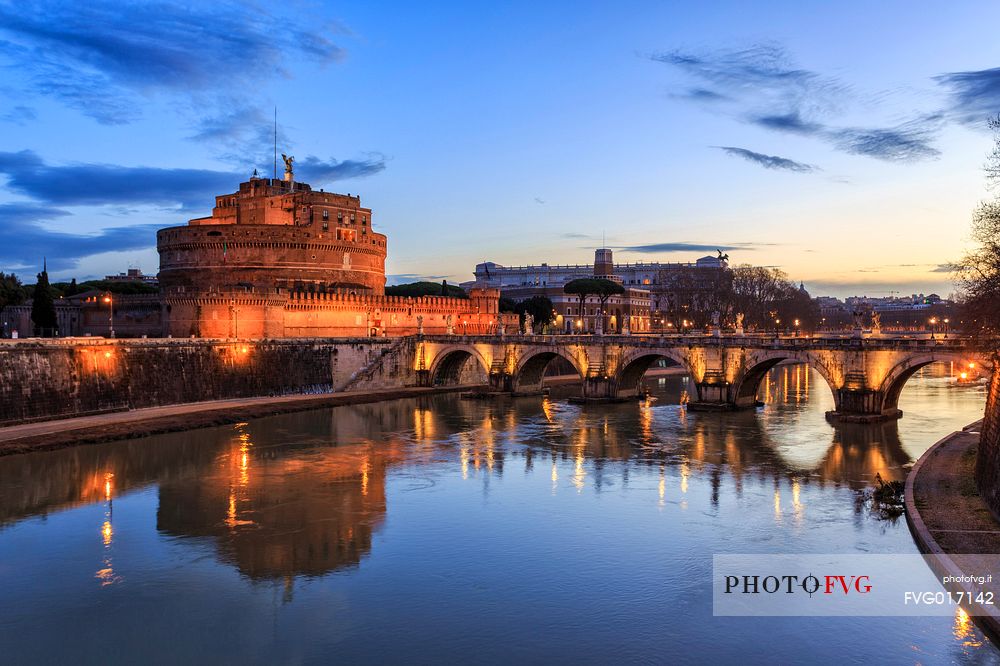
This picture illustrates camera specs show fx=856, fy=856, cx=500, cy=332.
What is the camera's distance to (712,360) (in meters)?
40.3

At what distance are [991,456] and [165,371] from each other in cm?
3565

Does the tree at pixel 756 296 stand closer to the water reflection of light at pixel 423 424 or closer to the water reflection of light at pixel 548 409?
the water reflection of light at pixel 548 409

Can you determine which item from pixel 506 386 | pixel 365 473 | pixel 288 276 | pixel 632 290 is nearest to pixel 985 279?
pixel 365 473

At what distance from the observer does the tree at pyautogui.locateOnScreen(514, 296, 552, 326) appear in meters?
93.0

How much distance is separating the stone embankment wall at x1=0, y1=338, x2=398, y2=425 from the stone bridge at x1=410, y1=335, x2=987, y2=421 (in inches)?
225

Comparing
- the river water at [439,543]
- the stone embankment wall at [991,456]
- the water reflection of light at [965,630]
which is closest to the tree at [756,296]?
the river water at [439,543]

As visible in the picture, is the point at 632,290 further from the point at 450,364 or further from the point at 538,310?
the point at 450,364

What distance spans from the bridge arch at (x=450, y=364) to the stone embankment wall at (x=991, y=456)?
113 feet

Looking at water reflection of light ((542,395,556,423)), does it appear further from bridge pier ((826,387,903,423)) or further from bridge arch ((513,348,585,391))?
bridge pier ((826,387,903,423))

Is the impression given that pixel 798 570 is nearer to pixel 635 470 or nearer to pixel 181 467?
pixel 635 470

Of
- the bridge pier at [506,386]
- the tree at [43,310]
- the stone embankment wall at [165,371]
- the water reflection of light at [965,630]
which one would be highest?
the tree at [43,310]

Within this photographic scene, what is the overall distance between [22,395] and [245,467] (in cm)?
1293

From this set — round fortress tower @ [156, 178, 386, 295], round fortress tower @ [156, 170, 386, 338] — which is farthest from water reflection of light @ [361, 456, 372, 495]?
round fortress tower @ [156, 178, 386, 295]

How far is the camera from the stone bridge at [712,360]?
33.8 metres
